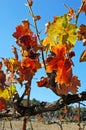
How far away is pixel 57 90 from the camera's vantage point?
1697 millimetres

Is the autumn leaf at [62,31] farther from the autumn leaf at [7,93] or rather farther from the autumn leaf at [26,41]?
the autumn leaf at [7,93]

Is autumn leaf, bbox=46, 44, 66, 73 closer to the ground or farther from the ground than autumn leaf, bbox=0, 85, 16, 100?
farther from the ground

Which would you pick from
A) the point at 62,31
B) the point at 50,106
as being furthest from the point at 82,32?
the point at 50,106

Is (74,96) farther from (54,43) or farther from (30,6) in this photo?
(30,6)

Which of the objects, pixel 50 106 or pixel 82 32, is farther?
pixel 50 106

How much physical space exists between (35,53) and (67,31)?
10.4 inches

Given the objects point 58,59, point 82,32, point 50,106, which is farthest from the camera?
point 50,106

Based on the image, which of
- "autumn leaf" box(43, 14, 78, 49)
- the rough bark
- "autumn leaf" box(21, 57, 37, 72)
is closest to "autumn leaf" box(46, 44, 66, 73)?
"autumn leaf" box(43, 14, 78, 49)

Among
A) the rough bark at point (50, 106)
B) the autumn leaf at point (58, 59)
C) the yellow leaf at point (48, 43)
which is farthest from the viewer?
the rough bark at point (50, 106)

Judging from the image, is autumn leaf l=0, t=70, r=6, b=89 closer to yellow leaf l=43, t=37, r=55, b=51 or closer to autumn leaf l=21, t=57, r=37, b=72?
autumn leaf l=21, t=57, r=37, b=72

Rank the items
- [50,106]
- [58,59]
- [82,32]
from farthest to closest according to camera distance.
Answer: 1. [50,106]
2. [82,32]
3. [58,59]

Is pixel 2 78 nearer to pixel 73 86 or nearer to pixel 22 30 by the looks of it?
pixel 22 30

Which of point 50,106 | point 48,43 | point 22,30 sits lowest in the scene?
point 50,106

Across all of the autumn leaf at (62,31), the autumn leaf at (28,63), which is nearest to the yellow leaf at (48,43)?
the autumn leaf at (62,31)
